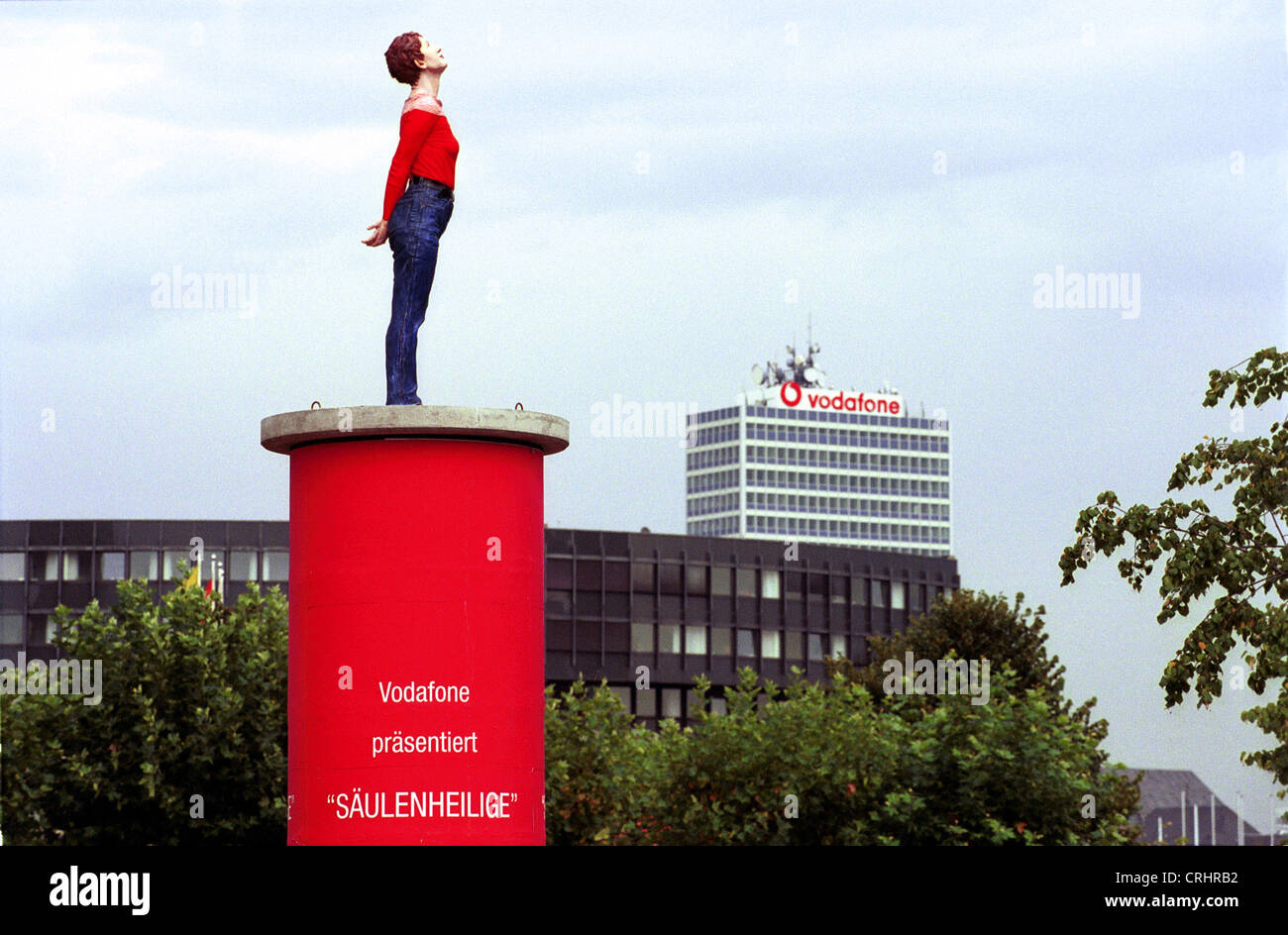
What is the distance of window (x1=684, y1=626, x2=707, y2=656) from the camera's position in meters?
120

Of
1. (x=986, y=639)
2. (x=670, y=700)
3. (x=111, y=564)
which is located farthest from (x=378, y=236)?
(x=670, y=700)

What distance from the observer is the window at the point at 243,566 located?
11106 centimetres

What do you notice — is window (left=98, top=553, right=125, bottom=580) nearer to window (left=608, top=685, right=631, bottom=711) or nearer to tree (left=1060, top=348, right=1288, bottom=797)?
window (left=608, top=685, right=631, bottom=711)

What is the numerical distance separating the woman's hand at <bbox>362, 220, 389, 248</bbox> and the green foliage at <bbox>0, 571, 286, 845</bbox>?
2019 centimetres

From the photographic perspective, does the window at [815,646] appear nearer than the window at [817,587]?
Yes

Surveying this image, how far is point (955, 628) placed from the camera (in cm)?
6612

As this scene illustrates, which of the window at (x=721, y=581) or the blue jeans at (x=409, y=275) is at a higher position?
the window at (x=721, y=581)

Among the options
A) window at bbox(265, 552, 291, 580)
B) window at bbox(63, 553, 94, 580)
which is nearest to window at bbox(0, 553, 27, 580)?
window at bbox(63, 553, 94, 580)

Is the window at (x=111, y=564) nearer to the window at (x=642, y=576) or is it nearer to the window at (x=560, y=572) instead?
the window at (x=560, y=572)

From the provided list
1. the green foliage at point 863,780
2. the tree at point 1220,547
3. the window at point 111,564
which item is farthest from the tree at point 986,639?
the window at point 111,564

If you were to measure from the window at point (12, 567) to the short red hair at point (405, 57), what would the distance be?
95949mm

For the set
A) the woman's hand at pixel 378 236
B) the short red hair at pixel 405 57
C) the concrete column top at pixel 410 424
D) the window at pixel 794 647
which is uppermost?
the short red hair at pixel 405 57

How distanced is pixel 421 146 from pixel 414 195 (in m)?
0.54
